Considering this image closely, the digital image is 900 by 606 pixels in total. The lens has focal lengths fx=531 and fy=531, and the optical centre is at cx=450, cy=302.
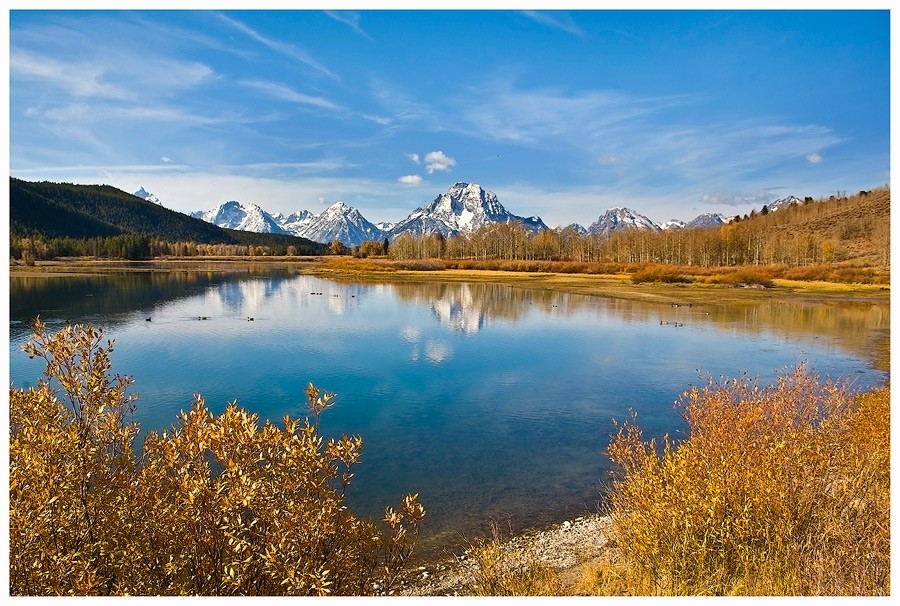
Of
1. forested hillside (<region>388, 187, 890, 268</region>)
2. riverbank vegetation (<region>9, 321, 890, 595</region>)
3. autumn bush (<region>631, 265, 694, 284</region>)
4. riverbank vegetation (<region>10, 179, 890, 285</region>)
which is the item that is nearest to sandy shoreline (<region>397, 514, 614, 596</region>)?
riverbank vegetation (<region>9, 321, 890, 595</region>)

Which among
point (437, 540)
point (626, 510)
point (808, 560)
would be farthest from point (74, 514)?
point (808, 560)

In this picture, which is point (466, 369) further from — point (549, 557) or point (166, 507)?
point (166, 507)

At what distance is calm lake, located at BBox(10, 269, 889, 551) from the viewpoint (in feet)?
48.3

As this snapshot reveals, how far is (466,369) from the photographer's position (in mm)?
27828

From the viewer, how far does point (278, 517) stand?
228 inches

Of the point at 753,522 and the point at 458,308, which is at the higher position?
the point at 753,522

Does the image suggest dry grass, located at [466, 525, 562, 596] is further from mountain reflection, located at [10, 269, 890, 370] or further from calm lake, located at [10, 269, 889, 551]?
mountain reflection, located at [10, 269, 890, 370]

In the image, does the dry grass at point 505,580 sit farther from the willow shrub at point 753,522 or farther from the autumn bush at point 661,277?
the autumn bush at point 661,277

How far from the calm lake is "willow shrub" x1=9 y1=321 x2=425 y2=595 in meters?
6.07

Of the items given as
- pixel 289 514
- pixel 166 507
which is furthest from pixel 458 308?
pixel 289 514

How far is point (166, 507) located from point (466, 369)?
21.9m

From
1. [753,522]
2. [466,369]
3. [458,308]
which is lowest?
[466,369]
